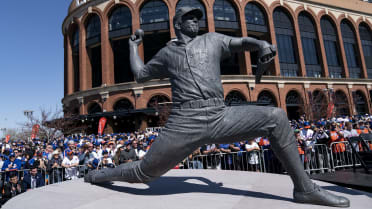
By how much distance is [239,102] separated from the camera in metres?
25.0

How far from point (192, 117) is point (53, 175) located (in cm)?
658

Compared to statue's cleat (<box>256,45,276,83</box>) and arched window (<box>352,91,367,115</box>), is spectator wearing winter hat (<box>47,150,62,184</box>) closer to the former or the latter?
statue's cleat (<box>256,45,276,83</box>)

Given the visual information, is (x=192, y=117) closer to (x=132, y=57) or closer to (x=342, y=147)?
(x=132, y=57)

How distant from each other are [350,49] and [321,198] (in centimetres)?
4049

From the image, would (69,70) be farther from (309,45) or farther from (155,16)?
(309,45)

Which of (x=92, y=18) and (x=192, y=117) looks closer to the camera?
(x=192, y=117)

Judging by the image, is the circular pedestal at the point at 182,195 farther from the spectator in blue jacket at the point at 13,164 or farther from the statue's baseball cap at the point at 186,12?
the spectator in blue jacket at the point at 13,164

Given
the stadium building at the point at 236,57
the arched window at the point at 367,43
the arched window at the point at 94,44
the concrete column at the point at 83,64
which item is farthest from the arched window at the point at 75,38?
the arched window at the point at 367,43

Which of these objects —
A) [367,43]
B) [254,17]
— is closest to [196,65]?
[254,17]

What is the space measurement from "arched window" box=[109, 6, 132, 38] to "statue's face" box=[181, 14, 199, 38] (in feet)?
83.8

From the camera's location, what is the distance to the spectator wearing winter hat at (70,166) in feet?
24.7

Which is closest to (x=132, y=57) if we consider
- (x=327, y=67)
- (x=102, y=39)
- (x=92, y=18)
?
(x=102, y=39)

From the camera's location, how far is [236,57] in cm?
3080

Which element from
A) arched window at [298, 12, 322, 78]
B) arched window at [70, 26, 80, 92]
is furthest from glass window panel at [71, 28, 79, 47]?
arched window at [298, 12, 322, 78]
